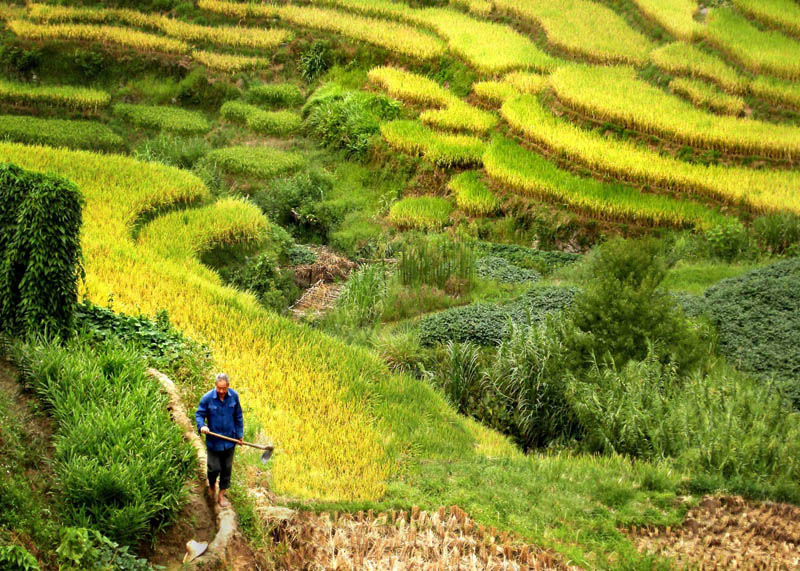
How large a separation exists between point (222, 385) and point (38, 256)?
248 centimetres

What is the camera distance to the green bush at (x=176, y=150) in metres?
16.0

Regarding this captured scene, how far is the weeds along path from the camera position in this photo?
22.0 feet

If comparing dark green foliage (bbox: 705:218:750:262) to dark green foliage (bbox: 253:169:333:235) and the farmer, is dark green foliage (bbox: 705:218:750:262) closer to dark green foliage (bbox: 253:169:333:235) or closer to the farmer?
dark green foliage (bbox: 253:169:333:235)

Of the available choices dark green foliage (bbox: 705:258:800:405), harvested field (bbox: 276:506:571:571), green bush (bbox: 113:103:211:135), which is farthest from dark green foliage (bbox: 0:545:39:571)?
green bush (bbox: 113:103:211:135)

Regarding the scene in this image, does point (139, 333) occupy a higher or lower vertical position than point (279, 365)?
higher

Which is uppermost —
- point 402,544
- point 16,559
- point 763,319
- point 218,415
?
point 218,415

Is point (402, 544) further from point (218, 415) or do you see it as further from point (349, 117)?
point (349, 117)

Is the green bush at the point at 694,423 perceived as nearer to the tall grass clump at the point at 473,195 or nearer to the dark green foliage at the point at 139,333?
the dark green foliage at the point at 139,333

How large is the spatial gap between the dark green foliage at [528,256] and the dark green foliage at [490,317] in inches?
60.4

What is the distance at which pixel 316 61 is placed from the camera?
19.9 metres

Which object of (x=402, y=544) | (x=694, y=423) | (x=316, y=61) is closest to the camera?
A: (x=402, y=544)

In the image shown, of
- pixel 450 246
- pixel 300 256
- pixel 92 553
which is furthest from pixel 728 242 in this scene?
pixel 92 553

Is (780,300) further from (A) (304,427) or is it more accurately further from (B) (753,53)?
(B) (753,53)

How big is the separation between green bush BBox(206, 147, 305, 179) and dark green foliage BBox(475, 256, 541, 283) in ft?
16.7
